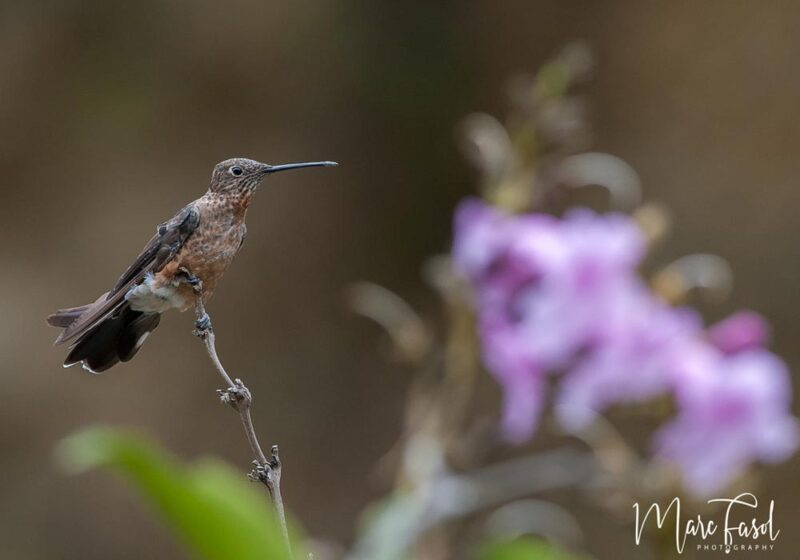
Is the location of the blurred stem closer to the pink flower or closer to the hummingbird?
the hummingbird

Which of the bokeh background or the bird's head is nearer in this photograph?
the bird's head

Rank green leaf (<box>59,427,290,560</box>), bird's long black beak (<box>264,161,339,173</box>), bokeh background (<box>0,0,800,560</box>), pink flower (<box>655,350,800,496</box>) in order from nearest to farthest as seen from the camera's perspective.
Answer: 1. bird's long black beak (<box>264,161,339,173</box>)
2. green leaf (<box>59,427,290,560</box>)
3. pink flower (<box>655,350,800,496</box>)
4. bokeh background (<box>0,0,800,560</box>)

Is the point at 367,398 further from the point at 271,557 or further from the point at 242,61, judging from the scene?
the point at 271,557

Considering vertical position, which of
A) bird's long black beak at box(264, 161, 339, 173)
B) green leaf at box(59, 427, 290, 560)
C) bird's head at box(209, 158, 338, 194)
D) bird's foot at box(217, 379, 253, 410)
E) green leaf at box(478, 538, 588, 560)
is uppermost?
bird's head at box(209, 158, 338, 194)

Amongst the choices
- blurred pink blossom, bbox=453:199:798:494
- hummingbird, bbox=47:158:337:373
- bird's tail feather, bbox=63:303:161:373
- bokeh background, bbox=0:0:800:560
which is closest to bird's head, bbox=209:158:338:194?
hummingbird, bbox=47:158:337:373

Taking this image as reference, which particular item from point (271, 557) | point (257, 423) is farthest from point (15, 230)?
point (271, 557)

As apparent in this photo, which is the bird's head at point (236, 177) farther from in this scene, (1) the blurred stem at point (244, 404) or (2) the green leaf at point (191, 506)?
(2) the green leaf at point (191, 506)
